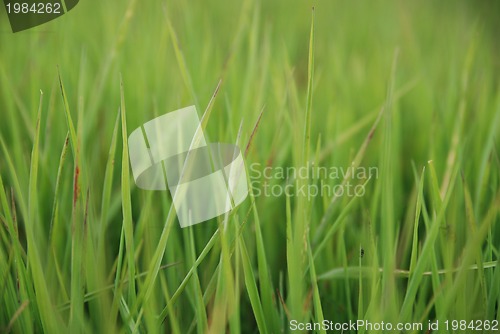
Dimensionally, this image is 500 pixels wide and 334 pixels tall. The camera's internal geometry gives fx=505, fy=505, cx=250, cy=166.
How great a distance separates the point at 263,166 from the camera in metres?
0.58

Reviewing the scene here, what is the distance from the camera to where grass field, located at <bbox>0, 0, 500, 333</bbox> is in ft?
1.55

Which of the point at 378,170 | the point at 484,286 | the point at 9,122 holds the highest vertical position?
the point at 9,122

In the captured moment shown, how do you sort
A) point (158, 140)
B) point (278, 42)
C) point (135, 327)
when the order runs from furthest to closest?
point (278, 42)
point (158, 140)
point (135, 327)

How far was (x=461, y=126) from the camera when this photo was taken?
623mm

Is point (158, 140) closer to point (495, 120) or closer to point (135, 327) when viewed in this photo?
point (135, 327)

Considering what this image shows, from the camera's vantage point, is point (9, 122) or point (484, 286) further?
point (9, 122)

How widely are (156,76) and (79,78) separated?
0.31 ft

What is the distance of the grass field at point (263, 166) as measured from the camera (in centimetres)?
47

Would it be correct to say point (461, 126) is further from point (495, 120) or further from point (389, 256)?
point (389, 256)

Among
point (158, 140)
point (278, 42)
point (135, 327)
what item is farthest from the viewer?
point (278, 42)

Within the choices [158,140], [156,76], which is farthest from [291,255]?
[156,76]

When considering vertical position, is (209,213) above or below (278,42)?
below

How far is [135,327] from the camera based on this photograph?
1.48 ft

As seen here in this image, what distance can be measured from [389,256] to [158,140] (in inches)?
10.8
